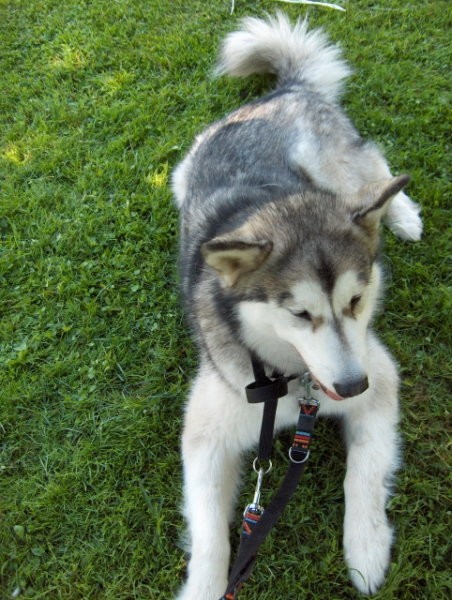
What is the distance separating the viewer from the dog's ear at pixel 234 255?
179cm

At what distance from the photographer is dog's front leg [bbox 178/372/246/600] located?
2275 millimetres

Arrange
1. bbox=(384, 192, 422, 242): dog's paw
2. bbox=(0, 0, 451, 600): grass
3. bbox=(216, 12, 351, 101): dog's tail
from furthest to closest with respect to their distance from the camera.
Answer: bbox=(216, 12, 351, 101): dog's tail < bbox=(384, 192, 422, 242): dog's paw < bbox=(0, 0, 451, 600): grass

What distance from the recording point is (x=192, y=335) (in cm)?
318

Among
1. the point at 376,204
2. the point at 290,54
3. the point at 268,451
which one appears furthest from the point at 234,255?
the point at 290,54

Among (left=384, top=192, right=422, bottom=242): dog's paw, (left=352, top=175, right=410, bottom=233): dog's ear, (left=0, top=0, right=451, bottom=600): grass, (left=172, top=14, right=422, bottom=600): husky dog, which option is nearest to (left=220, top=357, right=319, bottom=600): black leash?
(left=172, top=14, right=422, bottom=600): husky dog

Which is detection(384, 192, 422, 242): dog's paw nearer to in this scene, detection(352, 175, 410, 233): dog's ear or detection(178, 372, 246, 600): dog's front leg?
detection(352, 175, 410, 233): dog's ear

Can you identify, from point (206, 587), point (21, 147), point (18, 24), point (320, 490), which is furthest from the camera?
point (18, 24)

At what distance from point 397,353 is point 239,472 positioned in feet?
3.89

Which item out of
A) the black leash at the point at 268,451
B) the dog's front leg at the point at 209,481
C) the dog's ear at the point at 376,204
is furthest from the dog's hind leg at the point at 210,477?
the dog's ear at the point at 376,204

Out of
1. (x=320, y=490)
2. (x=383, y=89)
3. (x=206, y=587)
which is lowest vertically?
(x=206, y=587)

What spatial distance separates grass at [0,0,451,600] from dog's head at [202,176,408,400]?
968mm

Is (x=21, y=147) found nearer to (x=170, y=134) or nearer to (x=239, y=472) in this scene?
(x=170, y=134)

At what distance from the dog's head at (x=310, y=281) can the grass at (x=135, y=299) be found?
0.97 metres

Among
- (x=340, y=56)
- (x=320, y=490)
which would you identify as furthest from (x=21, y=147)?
(x=320, y=490)
